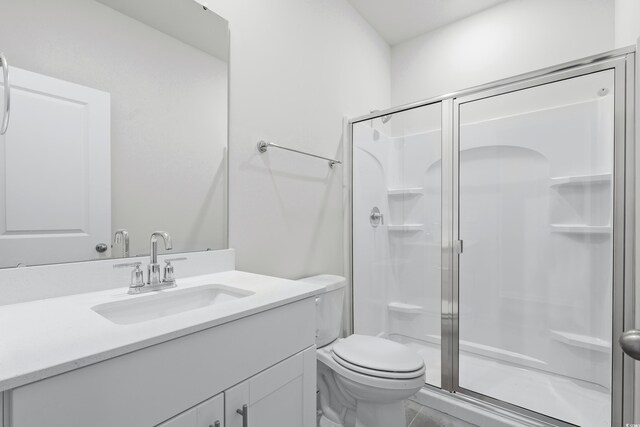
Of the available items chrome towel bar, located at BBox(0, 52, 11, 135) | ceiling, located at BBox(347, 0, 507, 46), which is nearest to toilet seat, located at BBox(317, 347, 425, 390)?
chrome towel bar, located at BBox(0, 52, 11, 135)

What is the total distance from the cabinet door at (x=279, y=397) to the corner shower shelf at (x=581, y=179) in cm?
169

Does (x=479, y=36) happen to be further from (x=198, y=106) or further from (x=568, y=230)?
(x=198, y=106)

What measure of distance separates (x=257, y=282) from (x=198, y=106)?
777mm

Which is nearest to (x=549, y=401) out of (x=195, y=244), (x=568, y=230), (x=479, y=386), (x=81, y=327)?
(x=479, y=386)

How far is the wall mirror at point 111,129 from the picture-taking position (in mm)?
904

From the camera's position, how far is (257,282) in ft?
3.83

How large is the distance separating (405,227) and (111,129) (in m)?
1.75

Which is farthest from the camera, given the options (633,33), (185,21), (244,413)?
(633,33)

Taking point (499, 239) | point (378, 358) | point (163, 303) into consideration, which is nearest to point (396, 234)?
point (499, 239)

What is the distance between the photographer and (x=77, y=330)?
657 millimetres

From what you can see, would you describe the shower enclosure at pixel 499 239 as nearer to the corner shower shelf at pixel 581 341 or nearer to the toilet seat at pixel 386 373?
the corner shower shelf at pixel 581 341

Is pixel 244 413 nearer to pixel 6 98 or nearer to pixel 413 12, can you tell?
pixel 6 98

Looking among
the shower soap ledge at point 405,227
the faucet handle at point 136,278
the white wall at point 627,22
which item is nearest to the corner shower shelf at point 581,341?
the shower soap ledge at point 405,227

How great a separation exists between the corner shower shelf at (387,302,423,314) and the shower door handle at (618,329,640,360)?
1.79m
